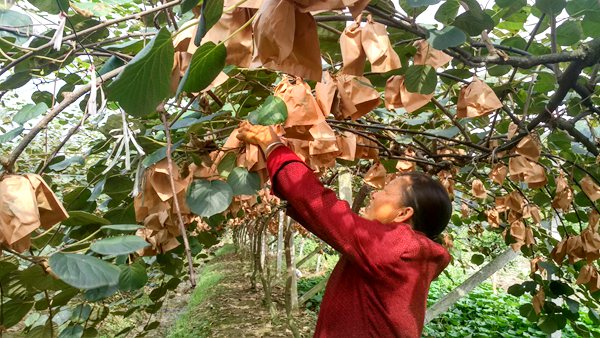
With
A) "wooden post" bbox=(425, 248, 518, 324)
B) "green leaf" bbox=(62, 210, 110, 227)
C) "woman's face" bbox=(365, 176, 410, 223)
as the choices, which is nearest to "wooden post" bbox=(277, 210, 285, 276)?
"wooden post" bbox=(425, 248, 518, 324)

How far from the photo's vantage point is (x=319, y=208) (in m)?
1.00

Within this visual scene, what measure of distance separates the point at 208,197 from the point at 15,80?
0.52m

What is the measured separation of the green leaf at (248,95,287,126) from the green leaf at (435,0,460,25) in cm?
37

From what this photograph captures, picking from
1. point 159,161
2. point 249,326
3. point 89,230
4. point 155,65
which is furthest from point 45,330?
point 249,326

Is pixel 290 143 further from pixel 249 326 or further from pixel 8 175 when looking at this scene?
pixel 249 326

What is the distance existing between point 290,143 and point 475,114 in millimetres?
456

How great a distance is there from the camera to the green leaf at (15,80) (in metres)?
0.95

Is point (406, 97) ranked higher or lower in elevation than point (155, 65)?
lower

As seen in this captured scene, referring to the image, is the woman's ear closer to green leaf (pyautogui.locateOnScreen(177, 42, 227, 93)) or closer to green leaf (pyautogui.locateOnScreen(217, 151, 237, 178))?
green leaf (pyautogui.locateOnScreen(217, 151, 237, 178))

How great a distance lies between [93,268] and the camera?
0.56 m

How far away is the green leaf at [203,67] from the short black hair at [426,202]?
857 mm

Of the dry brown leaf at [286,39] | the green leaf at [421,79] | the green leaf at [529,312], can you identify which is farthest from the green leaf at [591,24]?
the green leaf at [529,312]

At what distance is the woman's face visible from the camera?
50.8 inches

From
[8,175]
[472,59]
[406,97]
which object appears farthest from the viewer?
[406,97]
